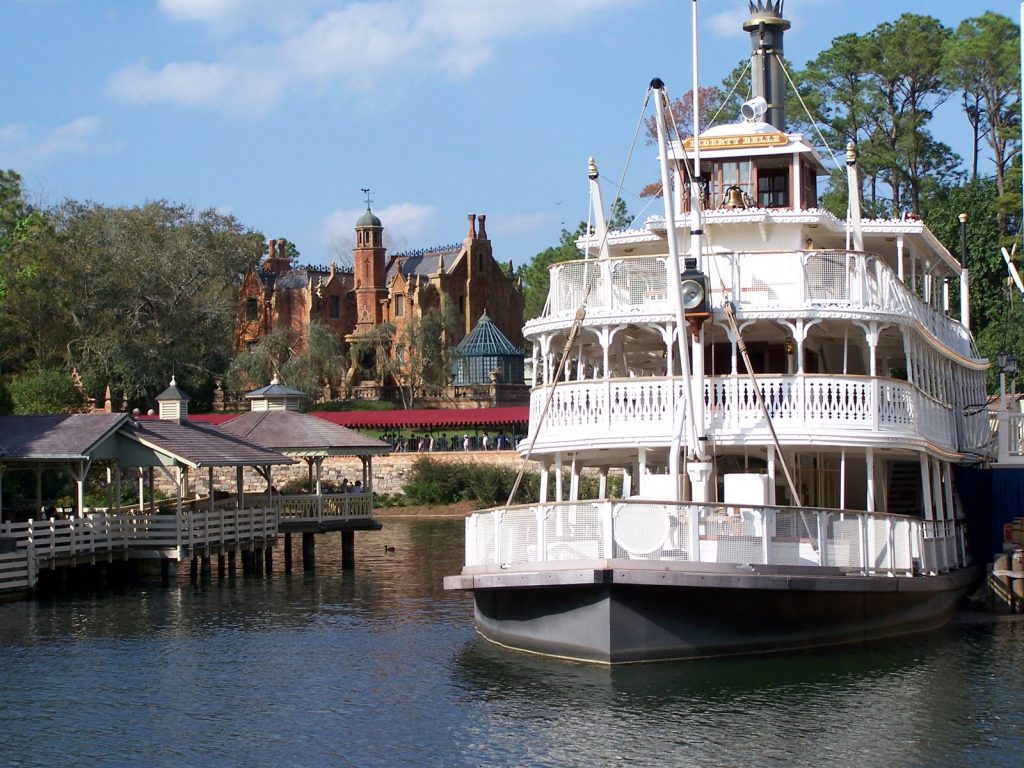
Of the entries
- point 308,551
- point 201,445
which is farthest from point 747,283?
point 308,551

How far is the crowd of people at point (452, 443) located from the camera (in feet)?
242

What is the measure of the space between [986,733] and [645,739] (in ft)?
13.9

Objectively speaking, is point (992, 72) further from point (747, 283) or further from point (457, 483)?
point (747, 283)

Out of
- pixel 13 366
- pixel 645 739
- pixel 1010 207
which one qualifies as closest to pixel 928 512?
pixel 645 739

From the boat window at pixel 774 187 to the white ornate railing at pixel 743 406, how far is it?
5253 mm

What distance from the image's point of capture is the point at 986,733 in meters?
Answer: 19.5

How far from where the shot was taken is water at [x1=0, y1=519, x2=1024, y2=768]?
18984 millimetres

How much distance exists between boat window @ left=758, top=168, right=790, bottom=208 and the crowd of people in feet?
145

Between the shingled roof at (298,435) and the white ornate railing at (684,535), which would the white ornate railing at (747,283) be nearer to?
the white ornate railing at (684,535)

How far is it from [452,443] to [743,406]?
5161 centimetres

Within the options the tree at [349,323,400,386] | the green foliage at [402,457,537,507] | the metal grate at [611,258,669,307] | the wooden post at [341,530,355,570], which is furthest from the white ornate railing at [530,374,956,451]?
the tree at [349,323,400,386]

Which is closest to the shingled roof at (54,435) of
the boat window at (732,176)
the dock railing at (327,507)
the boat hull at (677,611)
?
the dock railing at (327,507)

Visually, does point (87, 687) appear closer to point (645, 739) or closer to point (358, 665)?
point (358, 665)

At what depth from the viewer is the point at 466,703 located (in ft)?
70.9
